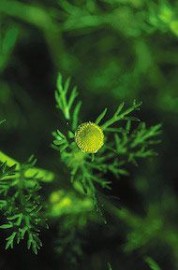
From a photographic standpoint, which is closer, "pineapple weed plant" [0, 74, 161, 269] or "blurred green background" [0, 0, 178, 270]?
"pineapple weed plant" [0, 74, 161, 269]

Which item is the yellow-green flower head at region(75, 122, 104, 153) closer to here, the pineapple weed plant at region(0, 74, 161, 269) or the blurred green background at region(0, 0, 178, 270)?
the pineapple weed plant at region(0, 74, 161, 269)

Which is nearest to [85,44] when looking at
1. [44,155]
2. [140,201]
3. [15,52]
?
[15,52]

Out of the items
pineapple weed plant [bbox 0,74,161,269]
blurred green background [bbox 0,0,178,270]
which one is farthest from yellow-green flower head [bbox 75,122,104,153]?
blurred green background [bbox 0,0,178,270]

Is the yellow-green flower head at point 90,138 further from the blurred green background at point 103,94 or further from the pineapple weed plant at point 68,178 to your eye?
the blurred green background at point 103,94

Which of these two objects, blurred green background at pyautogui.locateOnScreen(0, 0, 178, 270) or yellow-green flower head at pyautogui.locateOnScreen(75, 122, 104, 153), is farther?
blurred green background at pyautogui.locateOnScreen(0, 0, 178, 270)

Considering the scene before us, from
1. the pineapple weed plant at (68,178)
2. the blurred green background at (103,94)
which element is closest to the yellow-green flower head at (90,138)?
the pineapple weed plant at (68,178)
